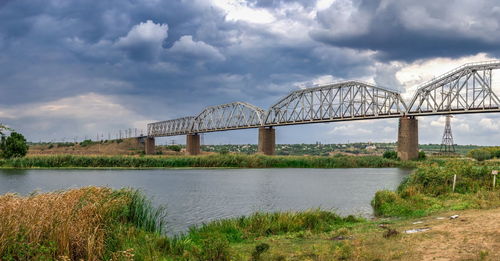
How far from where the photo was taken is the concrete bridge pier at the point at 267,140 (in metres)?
116

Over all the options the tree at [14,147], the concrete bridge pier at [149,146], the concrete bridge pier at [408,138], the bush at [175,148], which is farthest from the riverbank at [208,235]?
the bush at [175,148]

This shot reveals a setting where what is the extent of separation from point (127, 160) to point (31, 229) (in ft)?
219

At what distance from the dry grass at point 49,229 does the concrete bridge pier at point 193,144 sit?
451 feet

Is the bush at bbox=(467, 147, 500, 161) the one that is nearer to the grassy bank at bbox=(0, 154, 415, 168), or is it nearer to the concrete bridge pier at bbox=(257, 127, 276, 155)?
the grassy bank at bbox=(0, 154, 415, 168)

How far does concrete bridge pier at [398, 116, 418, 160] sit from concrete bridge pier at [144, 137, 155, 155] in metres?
100

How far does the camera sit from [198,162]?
76375 mm

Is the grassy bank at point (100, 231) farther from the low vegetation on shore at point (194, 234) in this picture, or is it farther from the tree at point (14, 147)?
the tree at point (14, 147)

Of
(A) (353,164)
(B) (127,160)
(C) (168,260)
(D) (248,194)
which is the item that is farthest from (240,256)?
(A) (353,164)

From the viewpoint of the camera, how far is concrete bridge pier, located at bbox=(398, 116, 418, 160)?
85125 mm

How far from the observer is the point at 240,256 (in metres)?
12.0

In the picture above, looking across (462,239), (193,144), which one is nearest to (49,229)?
(462,239)

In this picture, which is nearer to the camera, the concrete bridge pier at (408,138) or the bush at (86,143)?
the concrete bridge pier at (408,138)

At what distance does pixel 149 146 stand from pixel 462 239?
538 ft

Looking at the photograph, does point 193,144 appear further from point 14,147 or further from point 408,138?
point 408,138
